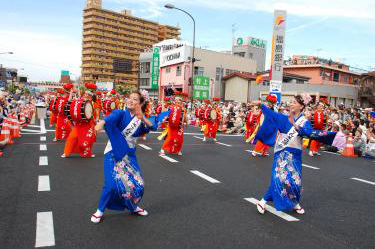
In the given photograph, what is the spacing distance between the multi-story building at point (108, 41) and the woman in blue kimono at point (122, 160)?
93.1 metres

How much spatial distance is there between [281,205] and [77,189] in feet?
11.2

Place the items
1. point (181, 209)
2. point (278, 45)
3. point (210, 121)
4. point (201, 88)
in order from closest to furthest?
1. point (181, 209)
2. point (210, 121)
3. point (278, 45)
4. point (201, 88)

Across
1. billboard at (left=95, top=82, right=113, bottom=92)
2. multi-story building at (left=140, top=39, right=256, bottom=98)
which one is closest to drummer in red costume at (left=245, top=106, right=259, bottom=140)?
multi-story building at (left=140, top=39, right=256, bottom=98)

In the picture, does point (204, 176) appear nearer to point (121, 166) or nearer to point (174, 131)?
point (174, 131)

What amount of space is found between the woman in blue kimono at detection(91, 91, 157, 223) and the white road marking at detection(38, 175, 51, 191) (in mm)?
1944

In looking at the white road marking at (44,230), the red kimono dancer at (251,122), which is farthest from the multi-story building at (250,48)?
the white road marking at (44,230)

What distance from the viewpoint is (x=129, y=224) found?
4.29 meters

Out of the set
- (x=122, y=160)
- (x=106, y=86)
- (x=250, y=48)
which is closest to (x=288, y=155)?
(x=122, y=160)

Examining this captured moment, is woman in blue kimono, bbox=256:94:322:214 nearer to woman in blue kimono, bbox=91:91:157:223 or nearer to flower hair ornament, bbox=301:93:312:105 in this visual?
flower hair ornament, bbox=301:93:312:105

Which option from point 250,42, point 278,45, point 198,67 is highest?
point 250,42

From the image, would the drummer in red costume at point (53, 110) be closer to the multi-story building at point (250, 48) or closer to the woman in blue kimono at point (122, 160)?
the woman in blue kimono at point (122, 160)

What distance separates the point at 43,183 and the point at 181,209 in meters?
2.83

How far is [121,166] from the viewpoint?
431 centimetres

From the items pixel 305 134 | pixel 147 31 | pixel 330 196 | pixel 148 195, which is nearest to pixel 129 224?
pixel 148 195
